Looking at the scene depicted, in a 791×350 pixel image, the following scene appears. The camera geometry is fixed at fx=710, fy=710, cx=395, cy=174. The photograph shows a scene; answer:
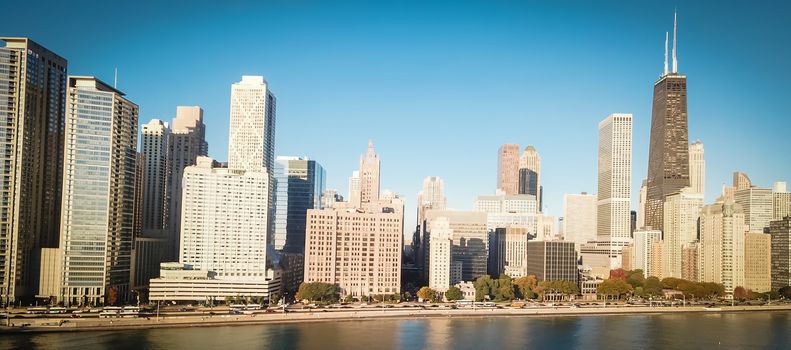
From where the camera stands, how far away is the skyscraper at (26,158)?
247 ft

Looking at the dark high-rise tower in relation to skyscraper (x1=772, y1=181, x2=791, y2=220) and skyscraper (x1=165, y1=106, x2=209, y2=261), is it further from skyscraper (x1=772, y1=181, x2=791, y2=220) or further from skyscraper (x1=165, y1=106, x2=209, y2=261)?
skyscraper (x1=165, y1=106, x2=209, y2=261)

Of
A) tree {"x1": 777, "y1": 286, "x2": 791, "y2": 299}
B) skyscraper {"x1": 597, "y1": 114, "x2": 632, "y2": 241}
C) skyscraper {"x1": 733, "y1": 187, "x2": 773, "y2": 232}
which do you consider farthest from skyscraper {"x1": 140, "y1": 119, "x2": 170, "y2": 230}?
skyscraper {"x1": 733, "y1": 187, "x2": 773, "y2": 232}

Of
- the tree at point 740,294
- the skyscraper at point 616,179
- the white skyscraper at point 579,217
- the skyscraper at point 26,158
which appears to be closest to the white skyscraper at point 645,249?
the tree at point 740,294

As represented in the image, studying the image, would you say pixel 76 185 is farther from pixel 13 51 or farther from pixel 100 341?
pixel 100 341

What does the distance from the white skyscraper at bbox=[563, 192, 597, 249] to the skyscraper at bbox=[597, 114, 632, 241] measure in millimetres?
4290

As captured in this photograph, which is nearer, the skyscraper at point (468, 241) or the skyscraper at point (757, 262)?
the skyscraper at point (757, 262)

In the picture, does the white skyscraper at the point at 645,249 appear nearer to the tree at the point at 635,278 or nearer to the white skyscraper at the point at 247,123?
the tree at the point at 635,278

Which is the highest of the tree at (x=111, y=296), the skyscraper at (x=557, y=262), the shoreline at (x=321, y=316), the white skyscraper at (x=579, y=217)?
the white skyscraper at (x=579, y=217)

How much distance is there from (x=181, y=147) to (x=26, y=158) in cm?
4761

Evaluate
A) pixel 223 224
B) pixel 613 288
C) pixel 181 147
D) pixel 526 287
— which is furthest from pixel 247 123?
pixel 613 288

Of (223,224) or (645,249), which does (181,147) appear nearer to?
(223,224)

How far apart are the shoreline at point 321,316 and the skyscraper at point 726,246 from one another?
11.5 m

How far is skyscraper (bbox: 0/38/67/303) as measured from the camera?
2963 inches

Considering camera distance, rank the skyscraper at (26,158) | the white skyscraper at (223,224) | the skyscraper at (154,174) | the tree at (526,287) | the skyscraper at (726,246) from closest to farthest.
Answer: the skyscraper at (26,158) < the white skyscraper at (223,224) < the tree at (526,287) < the skyscraper at (726,246) < the skyscraper at (154,174)
